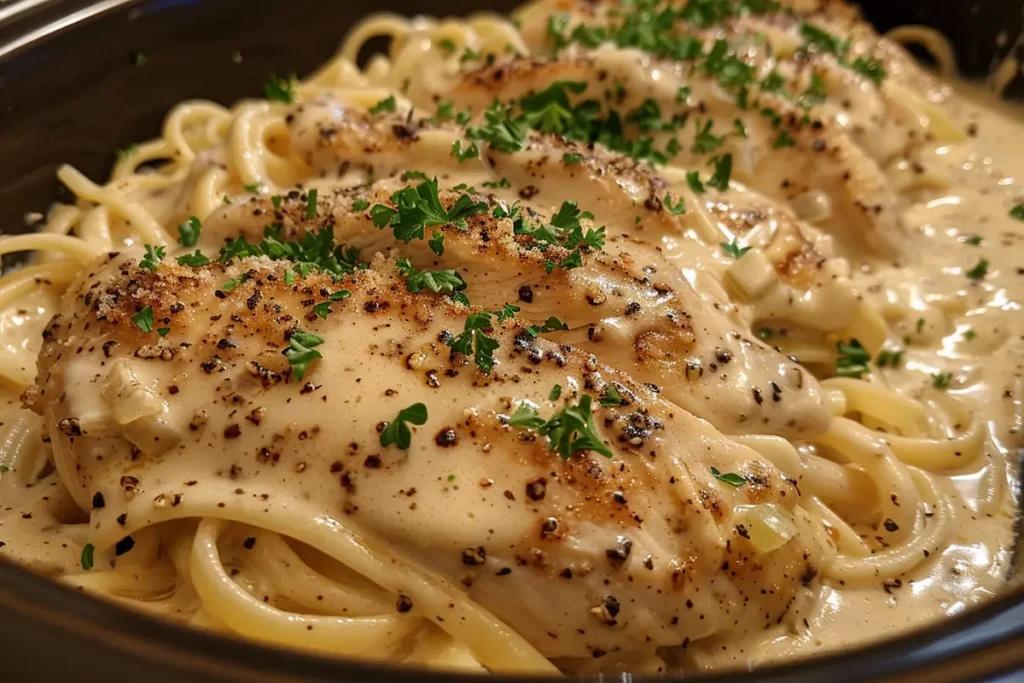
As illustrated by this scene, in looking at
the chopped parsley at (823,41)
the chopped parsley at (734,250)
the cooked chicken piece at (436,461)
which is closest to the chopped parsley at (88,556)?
the cooked chicken piece at (436,461)

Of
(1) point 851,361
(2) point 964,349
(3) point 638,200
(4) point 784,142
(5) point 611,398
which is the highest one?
(3) point 638,200

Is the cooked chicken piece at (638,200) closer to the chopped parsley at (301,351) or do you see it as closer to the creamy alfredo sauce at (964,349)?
the creamy alfredo sauce at (964,349)

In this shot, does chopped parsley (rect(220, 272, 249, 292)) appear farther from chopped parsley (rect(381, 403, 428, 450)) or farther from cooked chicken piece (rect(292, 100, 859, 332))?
cooked chicken piece (rect(292, 100, 859, 332))

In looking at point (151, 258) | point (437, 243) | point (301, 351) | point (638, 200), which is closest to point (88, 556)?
point (301, 351)

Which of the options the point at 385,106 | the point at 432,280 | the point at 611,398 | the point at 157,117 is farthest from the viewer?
the point at 157,117

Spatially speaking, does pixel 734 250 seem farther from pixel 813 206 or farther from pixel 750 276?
pixel 813 206

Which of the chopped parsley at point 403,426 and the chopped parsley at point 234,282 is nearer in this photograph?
the chopped parsley at point 403,426

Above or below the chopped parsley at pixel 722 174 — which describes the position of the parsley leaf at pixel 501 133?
above
